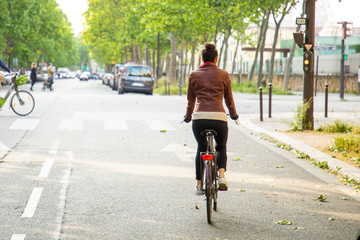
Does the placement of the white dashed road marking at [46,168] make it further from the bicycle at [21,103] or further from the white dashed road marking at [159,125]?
the bicycle at [21,103]

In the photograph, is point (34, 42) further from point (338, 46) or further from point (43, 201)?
point (43, 201)

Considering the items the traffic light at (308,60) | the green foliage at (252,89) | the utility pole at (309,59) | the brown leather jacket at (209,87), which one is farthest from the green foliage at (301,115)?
the green foliage at (252,89)

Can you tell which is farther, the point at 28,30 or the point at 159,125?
the point at 28,30

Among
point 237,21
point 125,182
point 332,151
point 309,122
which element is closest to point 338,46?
point 237,21

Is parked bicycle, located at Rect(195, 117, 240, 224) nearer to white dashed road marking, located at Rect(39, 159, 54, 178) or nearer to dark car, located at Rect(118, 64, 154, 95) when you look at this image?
white dashed road marking, located at Rect(39, 159, 54, 178)

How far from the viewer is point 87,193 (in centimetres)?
729

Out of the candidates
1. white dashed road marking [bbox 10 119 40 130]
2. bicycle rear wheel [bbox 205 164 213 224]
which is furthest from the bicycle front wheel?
bicycle rear wheel [bbox 205 164 213 224]

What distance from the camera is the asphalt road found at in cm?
566

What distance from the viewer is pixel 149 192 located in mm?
7426

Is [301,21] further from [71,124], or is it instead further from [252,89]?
[252,89]

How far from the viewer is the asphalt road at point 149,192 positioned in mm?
5660

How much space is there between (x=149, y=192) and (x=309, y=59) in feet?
25.0

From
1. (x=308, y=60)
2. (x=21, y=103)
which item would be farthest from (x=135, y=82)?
(x=308, y=60)

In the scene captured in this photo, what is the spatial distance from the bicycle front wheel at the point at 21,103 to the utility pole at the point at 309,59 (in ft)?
25.8
